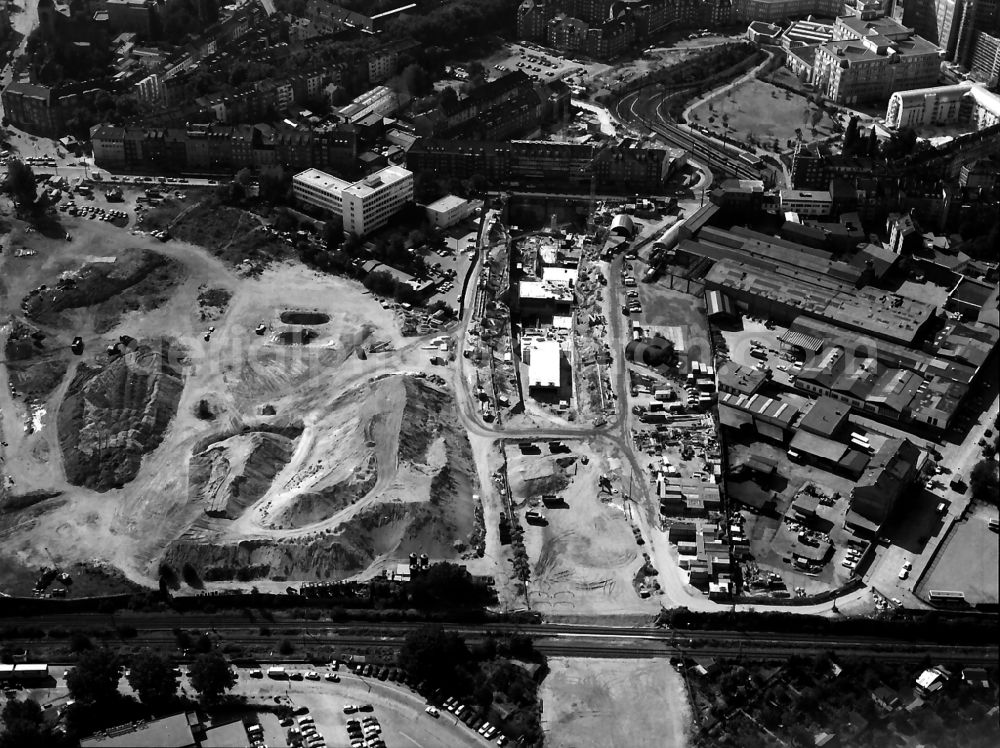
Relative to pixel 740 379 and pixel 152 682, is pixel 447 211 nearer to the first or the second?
pixel 740 379

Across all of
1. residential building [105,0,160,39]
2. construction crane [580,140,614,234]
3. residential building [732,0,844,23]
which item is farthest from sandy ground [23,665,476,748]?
residential building [732,0,844,23]

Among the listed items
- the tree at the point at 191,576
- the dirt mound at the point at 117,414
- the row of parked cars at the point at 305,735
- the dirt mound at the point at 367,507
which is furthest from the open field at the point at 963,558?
the dirt mound at the point at 117,414

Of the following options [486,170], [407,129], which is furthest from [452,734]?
[407,129]

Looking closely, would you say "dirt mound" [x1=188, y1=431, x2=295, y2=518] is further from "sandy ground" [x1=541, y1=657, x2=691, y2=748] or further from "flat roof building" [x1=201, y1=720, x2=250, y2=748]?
"sandy ground" [x1=541, y1=657, x2=691, y2=748]

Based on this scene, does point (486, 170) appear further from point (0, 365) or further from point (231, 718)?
point (231, 718)

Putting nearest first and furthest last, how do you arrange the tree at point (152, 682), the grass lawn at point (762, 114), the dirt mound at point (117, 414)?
the tree at point (152, 682)
the dirt mound at point (117, 414)
the grass lawn at point (762, 114)

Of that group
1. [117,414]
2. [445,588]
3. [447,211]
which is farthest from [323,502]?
[447,211]

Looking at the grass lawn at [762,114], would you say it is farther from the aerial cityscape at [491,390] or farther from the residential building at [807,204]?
the residential building at [807,204]
